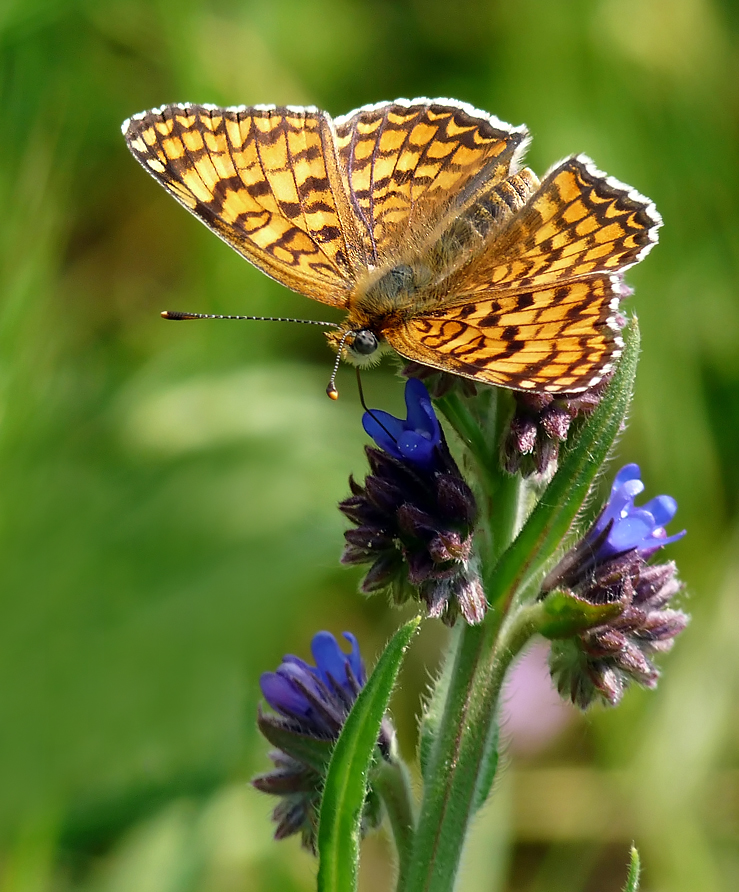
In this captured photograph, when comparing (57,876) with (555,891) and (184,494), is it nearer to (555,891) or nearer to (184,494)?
(184,494)

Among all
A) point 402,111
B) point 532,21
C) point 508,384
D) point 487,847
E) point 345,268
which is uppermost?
point 532,21

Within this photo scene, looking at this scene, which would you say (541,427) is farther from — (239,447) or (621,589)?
(239,447)

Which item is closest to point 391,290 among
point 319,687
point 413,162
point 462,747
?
point 413,162

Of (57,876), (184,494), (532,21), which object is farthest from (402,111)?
(57,876)

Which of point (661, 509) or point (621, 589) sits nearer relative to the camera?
point (621, 589)

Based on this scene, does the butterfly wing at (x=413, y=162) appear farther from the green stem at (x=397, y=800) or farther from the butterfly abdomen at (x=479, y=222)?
the green stem at (x=397, y=800)
